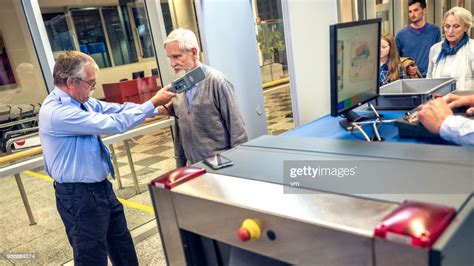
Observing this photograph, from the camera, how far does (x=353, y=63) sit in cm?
153

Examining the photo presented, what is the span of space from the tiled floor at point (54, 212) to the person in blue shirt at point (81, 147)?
0.79 m

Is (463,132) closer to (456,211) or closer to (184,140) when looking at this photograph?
(456,211)

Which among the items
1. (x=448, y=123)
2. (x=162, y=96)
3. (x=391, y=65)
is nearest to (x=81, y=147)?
(x=162, y=96)

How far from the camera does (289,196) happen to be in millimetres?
669

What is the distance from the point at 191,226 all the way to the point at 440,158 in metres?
0.56

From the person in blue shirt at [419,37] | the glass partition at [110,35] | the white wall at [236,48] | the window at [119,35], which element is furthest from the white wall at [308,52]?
the window at [119,35]

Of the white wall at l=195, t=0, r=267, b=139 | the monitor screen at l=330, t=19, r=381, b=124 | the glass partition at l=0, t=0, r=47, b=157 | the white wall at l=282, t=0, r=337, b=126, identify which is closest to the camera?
the monitor screen at l=330, t=19, r=381, b=124

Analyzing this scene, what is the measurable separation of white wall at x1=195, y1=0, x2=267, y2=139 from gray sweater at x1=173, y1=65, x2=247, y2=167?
626mm

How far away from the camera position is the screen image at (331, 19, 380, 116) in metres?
1.39

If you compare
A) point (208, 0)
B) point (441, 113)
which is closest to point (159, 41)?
point (208, 0)

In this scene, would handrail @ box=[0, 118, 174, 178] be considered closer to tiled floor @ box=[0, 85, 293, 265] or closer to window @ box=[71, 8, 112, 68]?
tiled floor @ box=[0, 85, 293, 265]
